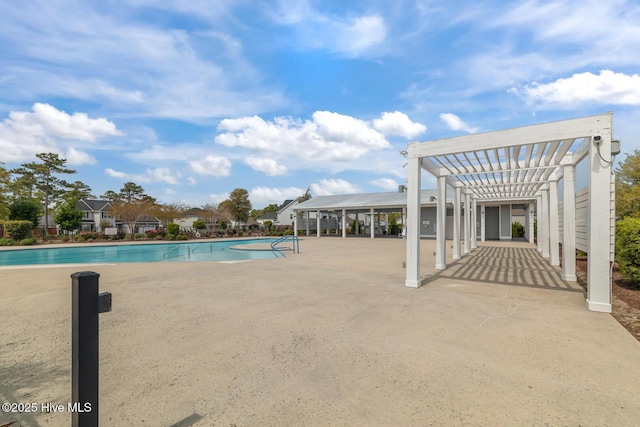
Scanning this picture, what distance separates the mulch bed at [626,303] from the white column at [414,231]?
10.6 feet

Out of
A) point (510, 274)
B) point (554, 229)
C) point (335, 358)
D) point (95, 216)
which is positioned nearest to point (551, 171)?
point (554, 229)

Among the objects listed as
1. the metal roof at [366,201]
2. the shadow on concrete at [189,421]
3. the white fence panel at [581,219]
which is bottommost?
the shadow on concrete at [189,421]

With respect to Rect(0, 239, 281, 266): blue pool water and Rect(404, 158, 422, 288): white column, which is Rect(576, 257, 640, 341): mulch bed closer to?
Rect(404, 158, 422, 288): white column

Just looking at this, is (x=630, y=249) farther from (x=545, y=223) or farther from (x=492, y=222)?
(x=492, y=222)

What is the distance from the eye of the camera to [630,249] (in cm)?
606

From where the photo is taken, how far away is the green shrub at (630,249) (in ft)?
19.3

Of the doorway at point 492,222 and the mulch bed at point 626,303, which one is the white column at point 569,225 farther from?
the doorway at point 492,222

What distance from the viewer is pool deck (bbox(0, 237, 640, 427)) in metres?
2.29

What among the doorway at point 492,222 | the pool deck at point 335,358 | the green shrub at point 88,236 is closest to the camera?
the pool deck at point 335,358

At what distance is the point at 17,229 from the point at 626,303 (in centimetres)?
3372

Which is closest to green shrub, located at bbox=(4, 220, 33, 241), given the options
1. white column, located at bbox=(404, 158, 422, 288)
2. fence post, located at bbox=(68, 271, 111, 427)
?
white column, located at bbox=(404, 158, 422, 288)

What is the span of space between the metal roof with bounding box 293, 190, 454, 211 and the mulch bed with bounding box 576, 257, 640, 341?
16.2 m

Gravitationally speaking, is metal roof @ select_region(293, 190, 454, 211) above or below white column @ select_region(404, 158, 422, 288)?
above

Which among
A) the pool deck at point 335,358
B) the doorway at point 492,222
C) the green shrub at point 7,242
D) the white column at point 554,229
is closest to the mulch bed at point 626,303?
the pool deck at point 335,358
